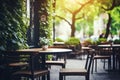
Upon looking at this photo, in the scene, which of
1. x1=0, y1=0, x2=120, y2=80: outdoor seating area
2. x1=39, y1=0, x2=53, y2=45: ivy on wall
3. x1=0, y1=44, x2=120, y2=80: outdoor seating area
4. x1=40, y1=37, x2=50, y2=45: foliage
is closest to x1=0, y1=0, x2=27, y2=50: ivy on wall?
x1=0, y1=0, x2=120, y2=80: outdoor seating area

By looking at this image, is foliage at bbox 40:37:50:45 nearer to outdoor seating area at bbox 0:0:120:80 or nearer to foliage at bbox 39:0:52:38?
outdoor seating area at bbox 0:0:120:80

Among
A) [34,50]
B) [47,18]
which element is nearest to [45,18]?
[47,18]

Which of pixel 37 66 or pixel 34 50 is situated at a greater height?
pixel 34 50

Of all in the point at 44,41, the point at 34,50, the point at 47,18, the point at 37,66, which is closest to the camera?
the point at 34,50

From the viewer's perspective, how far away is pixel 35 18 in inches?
458

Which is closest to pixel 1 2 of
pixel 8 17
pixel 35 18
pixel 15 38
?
pixel 8 17

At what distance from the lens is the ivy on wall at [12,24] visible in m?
7.95

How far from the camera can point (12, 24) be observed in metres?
8.45

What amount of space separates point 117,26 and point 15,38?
18480 mm

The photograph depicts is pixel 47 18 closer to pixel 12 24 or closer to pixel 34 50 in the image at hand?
pixel 12 24

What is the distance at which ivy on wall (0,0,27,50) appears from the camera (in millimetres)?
7949

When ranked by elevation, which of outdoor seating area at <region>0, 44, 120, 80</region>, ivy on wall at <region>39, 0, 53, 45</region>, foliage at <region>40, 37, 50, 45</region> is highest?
ivy on wall at <region>39, 0, 53, 45</region>

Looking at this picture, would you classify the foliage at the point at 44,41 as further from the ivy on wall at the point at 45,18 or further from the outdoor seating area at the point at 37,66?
the outdoor seating area at the point at 37,66

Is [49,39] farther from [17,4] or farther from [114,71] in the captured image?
[17,4]
